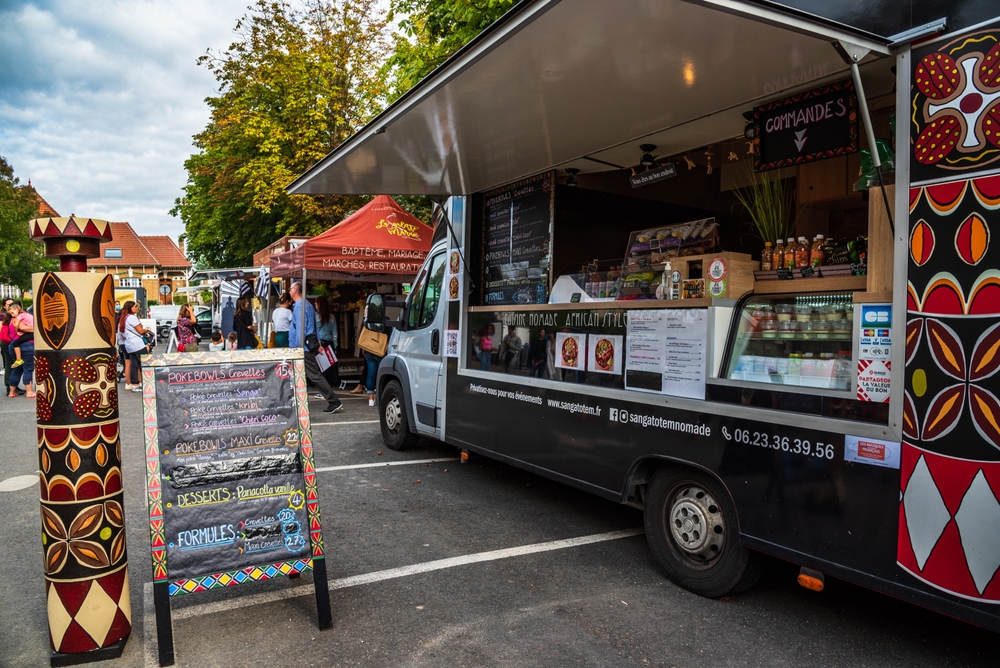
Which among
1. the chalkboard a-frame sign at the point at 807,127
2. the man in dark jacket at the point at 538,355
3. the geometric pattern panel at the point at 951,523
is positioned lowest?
the geometric pattern panel at the point at 951,523

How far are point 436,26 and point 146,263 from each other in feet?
216

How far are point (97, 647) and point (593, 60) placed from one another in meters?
3.61

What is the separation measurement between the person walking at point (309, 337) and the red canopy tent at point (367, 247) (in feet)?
2.22

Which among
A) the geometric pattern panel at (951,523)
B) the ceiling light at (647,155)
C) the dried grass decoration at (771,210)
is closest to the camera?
the geometric pattern panel at (951,523)

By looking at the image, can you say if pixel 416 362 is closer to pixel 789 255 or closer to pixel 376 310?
pixel 376 310

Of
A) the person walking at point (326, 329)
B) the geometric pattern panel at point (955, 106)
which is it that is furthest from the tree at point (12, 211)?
the geometric pattern panel at point (955, 106)

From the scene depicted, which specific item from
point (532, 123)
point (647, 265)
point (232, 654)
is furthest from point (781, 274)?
point (232, 654)

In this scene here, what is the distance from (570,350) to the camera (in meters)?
4.79

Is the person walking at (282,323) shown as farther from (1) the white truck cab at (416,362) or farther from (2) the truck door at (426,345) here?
(2) the truck door at (426,345)

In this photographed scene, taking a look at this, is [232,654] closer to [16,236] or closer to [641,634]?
[641,634]

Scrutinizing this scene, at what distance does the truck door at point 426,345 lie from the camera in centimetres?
651

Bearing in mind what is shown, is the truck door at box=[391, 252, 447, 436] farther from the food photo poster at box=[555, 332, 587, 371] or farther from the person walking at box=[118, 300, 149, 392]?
the person walking at box=[118, 300, 149, 392]

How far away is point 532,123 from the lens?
4.35 m

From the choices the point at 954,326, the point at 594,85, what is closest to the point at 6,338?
the point at 594,85
